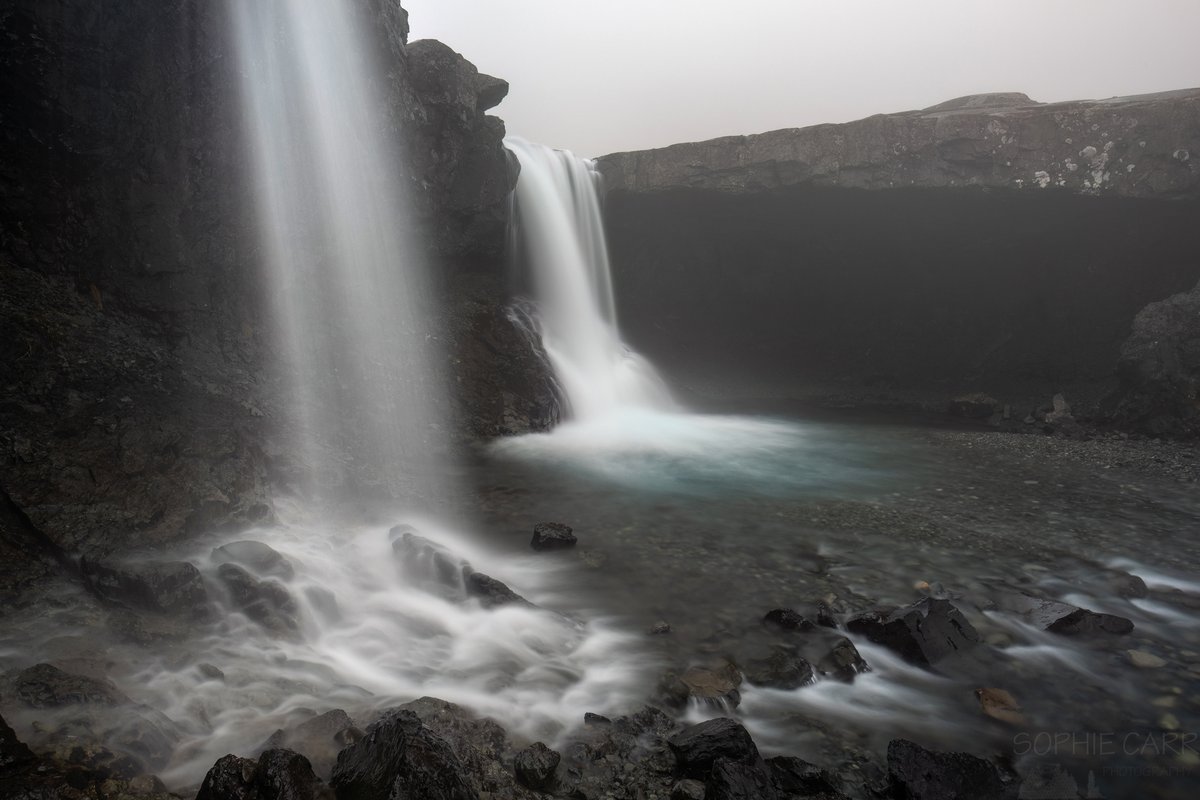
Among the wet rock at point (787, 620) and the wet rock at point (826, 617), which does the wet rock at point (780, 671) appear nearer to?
the wet rock at point (787, 620)

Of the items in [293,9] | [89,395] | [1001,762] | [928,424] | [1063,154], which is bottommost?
[928,424]

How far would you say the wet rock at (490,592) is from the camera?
5625 millimetres

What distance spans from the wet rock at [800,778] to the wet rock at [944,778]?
0.33 metres

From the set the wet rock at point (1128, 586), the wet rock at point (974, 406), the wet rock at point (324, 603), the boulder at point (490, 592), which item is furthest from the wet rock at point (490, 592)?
the wet rock at point (974, 406)

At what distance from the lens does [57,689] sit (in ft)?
11.6

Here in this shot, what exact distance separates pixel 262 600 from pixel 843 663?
431cm

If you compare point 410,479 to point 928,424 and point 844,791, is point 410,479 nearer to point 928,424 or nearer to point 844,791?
point 844,791

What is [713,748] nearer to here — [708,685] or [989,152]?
[708,685]

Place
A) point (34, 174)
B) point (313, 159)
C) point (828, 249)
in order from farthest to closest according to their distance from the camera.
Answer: point (828, 249) < point (313, 159) < point (34, 174)

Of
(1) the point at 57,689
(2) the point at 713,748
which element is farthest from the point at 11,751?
(2) the point at 713,748

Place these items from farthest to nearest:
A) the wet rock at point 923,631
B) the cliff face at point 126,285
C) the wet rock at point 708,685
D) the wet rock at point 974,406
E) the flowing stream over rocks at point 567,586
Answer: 1. the wet rock at point 974,406
2. the cliff face at point 126,285
3. the wet rock at point 923,631
4. the wet rock at point 708,685
5. the flowing stream over rocks at point 567,586

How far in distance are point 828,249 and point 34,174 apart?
1656 centimetres

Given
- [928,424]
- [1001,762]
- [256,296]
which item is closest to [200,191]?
[256,296]

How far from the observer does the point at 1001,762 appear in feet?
12.1
